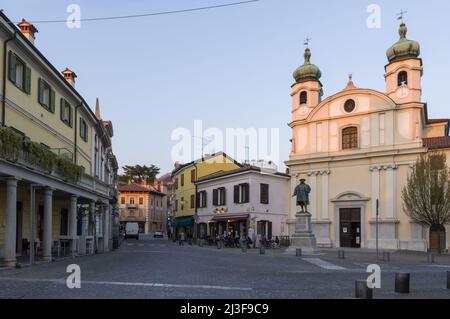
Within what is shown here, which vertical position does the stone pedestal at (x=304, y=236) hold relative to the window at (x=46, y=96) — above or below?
below

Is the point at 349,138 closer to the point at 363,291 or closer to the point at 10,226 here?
the point at 10,226

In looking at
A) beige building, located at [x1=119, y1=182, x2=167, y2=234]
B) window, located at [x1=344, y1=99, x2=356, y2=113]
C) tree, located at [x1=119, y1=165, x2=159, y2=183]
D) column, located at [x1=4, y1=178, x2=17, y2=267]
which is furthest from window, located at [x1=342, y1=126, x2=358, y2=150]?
tree, located at [x1=119, y1=165, x2=159, y2=183]

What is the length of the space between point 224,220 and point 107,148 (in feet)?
44.3

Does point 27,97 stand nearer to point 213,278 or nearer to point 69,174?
point 69,174

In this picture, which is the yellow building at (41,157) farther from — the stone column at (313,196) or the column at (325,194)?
the column at (325,194)

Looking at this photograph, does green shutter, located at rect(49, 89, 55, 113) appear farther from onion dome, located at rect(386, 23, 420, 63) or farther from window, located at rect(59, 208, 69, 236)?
onion dome, located at rect(386, 23, 420, 63)

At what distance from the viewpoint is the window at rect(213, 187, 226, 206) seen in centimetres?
5153

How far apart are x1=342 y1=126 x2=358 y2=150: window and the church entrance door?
17.4 feet

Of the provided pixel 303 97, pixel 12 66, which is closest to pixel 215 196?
pixel 303 97

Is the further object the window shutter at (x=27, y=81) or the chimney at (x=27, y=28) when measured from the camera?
the chimney at (x=27, y=28)

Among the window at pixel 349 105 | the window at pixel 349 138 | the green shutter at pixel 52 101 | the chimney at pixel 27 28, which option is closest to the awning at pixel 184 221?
the window at pixel 349 138

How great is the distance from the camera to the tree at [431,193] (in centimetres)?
3450

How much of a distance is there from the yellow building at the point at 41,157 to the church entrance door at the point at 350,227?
63.6 feet
